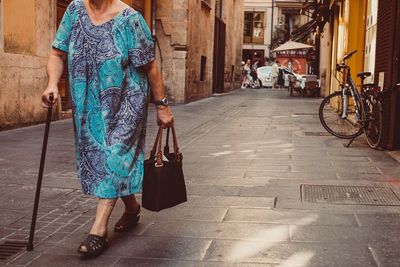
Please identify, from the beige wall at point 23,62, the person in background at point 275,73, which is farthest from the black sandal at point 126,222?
the person in background at point 275,73

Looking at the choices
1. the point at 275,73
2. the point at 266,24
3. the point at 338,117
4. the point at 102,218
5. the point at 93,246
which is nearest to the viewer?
the point at 93,246

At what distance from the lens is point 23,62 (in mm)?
10531

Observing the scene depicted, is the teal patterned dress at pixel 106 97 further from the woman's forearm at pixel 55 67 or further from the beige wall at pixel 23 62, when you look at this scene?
the beige wall at pixel 23 62

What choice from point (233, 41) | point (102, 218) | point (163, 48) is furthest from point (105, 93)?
point (233, 41)

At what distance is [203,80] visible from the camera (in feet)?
76.6

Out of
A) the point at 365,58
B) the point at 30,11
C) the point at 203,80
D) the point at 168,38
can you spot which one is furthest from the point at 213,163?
the point at 203,80

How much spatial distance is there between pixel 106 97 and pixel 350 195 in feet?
8.35

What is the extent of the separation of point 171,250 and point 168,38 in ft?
51.2

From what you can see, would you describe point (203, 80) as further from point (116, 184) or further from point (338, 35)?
point (116, 184)

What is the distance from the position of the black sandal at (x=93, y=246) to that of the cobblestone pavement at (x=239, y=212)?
1.8 inches

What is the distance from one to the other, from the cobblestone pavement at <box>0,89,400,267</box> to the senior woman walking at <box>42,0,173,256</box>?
0.41 metres

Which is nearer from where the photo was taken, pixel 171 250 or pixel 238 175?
pixel 171 250

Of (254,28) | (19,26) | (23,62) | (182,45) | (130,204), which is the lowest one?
(130,204)

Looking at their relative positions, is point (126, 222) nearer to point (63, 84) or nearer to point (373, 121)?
point (373, 121)
